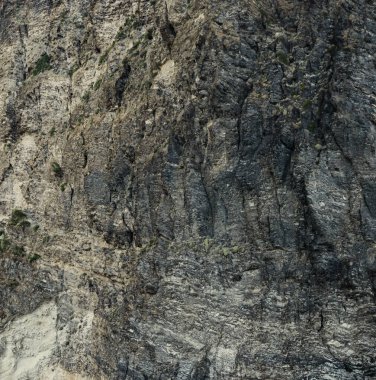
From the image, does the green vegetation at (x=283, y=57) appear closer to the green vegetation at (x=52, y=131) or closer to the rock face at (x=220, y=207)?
the rock face at (x=220, y=207)

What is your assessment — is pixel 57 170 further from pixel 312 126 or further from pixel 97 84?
pixel 312 126

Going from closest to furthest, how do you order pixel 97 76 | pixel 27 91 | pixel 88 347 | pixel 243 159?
pixel 243 159, pixel 88 347, pixel 97 76, pixel 27 91

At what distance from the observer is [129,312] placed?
907 inches

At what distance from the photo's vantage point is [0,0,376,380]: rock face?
19.9 meters

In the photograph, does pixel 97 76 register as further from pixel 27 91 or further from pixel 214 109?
pixel 214 109

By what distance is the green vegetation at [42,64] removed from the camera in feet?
101

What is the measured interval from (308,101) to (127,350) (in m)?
11.5

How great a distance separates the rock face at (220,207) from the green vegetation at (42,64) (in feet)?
16.7

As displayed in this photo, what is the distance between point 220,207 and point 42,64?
590 inches

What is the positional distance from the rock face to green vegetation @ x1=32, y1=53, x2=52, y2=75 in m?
5.08

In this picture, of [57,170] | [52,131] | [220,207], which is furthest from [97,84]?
[220,207]

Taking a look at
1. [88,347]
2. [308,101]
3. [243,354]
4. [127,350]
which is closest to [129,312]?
[127,350]

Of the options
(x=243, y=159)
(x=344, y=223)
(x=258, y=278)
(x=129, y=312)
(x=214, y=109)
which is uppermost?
(x=214, y=109)

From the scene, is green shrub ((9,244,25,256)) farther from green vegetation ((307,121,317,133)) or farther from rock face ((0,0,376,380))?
green vegetation ((307,121,317,133))
